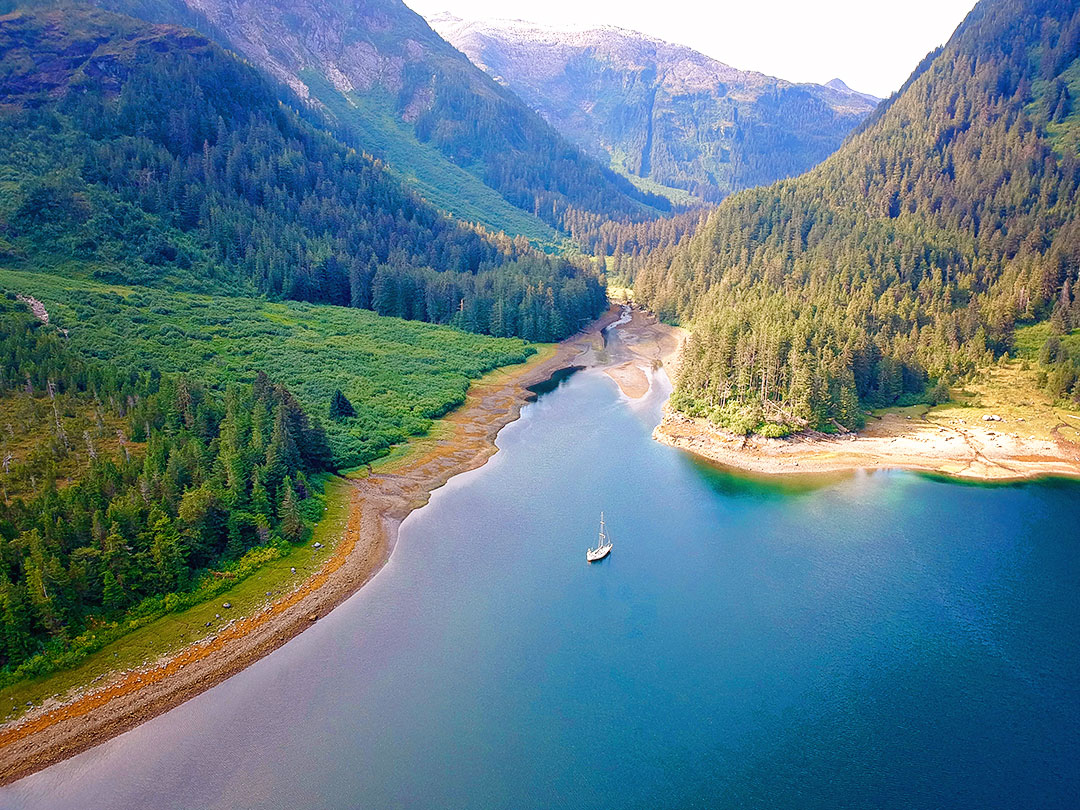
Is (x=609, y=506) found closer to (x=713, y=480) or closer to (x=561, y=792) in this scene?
(x=713, y=480)

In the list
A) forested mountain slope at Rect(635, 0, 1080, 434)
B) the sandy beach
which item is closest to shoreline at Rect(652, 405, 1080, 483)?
the sandy beach

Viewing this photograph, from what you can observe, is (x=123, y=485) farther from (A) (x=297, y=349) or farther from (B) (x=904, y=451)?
(B) (x=904, y=451)

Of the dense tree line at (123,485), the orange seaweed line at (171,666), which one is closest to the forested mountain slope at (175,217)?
the dense tree line at (123,485)

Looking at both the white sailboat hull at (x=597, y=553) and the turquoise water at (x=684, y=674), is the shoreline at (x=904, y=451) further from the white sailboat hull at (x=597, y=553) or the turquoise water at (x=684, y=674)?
the white sailboat hull at (x=597, y=553)

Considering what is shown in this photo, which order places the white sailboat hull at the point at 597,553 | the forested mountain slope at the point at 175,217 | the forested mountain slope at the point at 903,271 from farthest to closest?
the forested mountain slope at the point at 175,217
the forested mountain slope at the point at 903,271
the white sailboat hull at the point at 597,553

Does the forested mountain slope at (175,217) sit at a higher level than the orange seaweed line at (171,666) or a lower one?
higher

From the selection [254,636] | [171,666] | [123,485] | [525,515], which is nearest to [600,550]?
[525,515]

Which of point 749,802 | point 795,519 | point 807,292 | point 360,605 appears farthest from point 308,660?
point 807,292
